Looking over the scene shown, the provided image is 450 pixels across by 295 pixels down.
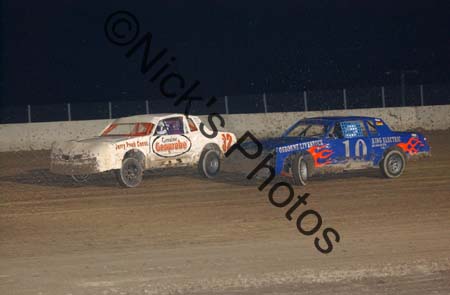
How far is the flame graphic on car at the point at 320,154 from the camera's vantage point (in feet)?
53.4

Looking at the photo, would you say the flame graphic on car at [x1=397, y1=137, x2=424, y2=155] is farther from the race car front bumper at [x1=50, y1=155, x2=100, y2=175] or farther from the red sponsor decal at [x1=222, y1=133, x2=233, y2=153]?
the race car front bumper at [x1=50, y1=155, x2=100, y2=175]

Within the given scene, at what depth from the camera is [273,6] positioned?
204ft

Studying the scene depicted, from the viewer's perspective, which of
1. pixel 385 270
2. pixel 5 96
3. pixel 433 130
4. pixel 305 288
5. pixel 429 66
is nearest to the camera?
pixel 305 288

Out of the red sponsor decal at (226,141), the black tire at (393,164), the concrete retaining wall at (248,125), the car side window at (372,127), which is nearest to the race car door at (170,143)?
the red sponsor decal at (226,141)

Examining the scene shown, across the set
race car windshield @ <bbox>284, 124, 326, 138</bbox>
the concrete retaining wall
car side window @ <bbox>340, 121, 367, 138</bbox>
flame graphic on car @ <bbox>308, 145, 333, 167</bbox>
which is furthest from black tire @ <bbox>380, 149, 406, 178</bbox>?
the concrete retaining wall

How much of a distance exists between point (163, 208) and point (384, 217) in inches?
147

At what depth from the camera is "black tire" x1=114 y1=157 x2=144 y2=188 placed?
16.8 meters

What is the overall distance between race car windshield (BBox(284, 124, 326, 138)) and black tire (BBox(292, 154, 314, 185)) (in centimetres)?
73

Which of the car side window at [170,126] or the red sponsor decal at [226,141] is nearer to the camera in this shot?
the car side window at [170,126]

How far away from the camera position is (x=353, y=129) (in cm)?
1697

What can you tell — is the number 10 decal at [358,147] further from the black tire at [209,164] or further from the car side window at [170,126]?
the car side window at [170,126]

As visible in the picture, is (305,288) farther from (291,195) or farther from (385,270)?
(291,195)

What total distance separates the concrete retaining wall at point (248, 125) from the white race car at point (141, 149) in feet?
29.7

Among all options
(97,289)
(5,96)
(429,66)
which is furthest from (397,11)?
(97,289)
